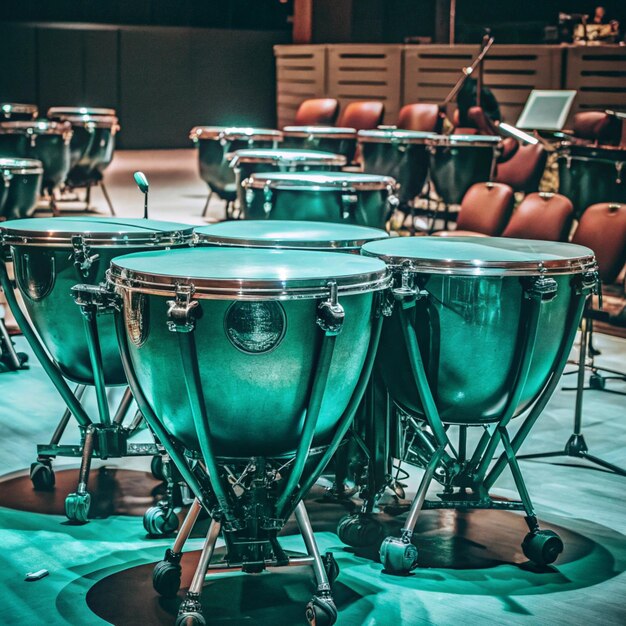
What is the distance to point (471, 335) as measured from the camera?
2.66m

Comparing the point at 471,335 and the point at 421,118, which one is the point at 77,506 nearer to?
the point at 471,335

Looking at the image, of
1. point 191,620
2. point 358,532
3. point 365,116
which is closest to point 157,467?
point 358,532

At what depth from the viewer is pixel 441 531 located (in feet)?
9.66

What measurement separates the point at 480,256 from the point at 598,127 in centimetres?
494

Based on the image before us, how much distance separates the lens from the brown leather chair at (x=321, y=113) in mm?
9609

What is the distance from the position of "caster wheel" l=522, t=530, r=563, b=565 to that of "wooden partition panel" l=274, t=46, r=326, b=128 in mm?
9261

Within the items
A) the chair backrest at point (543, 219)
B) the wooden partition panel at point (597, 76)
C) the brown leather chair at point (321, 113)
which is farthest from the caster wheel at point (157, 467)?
the brown leather chair at point (321, 113)

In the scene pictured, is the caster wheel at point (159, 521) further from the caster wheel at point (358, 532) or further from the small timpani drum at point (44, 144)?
the small timpani drum at point (44, 144)

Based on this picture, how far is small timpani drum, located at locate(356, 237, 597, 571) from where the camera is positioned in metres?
2.62

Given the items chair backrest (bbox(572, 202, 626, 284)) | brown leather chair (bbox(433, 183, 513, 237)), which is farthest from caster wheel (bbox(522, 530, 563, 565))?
brown leather chair (bbox(433, 183, 513, 237))

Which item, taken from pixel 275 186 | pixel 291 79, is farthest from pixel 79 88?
pixel 275 186

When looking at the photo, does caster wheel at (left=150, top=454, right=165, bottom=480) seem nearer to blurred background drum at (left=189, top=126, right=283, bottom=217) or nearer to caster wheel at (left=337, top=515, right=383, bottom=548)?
caster wheel at (left=337, top=515, right=383, bottom=548)

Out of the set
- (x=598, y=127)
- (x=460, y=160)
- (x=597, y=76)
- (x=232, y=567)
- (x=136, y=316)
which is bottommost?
(x=232, y=567)

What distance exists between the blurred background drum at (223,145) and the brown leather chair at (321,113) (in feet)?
5.00
